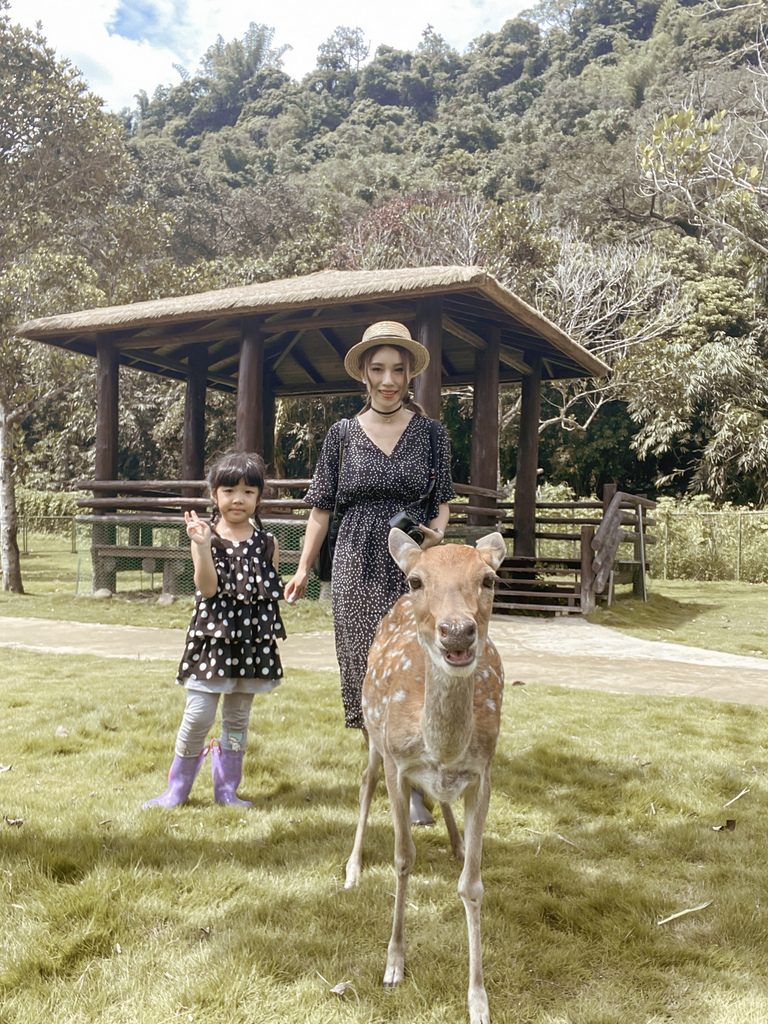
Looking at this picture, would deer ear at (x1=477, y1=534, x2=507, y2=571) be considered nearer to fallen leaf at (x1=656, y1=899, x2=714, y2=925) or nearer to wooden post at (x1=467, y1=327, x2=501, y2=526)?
fallen leaf at (x1=656, y1=899, x2=714, y2=925)

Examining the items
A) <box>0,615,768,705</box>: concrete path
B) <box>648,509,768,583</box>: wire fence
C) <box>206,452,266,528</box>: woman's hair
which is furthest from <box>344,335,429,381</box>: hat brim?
<box>648,509,768,583</box>: wire fence

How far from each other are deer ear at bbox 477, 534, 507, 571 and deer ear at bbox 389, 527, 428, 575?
7.7 inches

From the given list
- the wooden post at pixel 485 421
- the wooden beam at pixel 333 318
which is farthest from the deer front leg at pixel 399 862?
the wooden post at pixel 485 421

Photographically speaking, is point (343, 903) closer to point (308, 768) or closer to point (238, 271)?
point (308, 768)

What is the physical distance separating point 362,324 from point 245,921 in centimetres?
1000

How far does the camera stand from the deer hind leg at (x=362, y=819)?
116 inches

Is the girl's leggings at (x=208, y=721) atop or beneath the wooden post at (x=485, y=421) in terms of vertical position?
beneath

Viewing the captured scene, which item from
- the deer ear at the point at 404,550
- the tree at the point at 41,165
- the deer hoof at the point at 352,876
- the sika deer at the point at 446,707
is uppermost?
the tree at the point at 41,165

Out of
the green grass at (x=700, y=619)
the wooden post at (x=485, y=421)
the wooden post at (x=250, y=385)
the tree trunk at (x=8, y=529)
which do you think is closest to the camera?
the green grass at (x=700, y=619)

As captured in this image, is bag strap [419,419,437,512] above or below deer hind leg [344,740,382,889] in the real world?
above

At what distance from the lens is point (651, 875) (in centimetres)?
308

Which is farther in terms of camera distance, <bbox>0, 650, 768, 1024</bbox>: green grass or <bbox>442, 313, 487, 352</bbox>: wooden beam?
<bbox>442, 313, 487, 352</bbox>: wooden beam

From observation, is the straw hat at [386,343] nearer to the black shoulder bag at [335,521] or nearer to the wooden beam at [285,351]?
the black shoulder bag at [335,521]

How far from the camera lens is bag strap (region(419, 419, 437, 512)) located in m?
3.44
